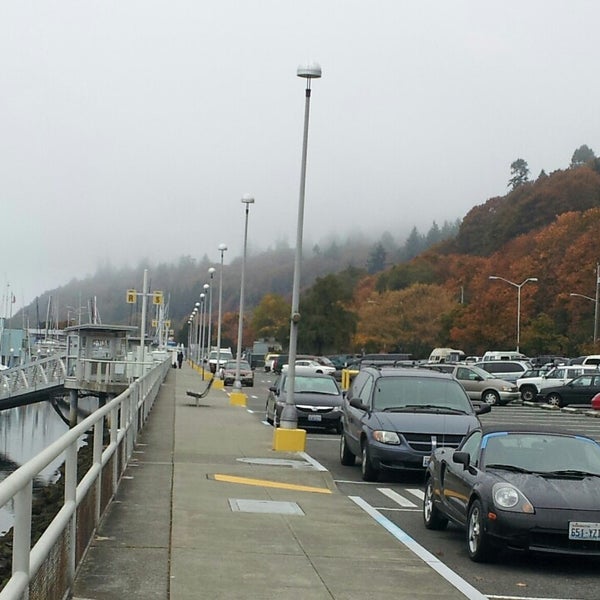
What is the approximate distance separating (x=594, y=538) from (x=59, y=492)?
16.5 feet

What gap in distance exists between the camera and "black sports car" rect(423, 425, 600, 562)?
Answer: 33.7 ft

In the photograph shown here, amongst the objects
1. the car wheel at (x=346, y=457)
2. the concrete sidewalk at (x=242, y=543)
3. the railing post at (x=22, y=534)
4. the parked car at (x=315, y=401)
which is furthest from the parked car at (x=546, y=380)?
the railing post at (x=22, y=534)

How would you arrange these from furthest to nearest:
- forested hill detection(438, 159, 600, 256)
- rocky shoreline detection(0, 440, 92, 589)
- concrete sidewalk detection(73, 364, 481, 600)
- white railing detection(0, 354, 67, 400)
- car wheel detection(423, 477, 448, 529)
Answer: forested hill detection(438, 159, 600, 256)
white railing detection(0, 354, 67, 400)
car wheel detection(423, 477, 448, 529)
concrete sidewalk detection(73, 364, 481, 600)
rocky shoreline detection(0, 440, 92, 589)

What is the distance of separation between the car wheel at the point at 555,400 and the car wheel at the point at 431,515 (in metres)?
36.9

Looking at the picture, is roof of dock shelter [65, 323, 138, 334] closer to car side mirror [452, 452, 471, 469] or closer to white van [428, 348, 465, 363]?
white van [428, 348, 465, 363]

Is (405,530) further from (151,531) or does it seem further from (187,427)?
(187,427)

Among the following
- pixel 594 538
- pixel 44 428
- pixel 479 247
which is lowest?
pixel 44 428

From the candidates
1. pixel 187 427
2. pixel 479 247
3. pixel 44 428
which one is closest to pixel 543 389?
pixel 187 427

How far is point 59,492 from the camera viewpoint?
8.02m

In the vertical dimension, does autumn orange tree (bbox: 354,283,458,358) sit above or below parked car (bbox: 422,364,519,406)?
above

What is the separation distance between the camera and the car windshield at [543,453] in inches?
445

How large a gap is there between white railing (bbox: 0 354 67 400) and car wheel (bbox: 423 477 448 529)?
1823 inches

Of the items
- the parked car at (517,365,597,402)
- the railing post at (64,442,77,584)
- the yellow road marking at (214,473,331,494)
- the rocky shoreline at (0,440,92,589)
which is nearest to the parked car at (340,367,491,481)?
the yellow road marking at (214,473,331,494)

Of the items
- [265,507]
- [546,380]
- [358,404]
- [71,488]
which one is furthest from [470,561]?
[546,380]
